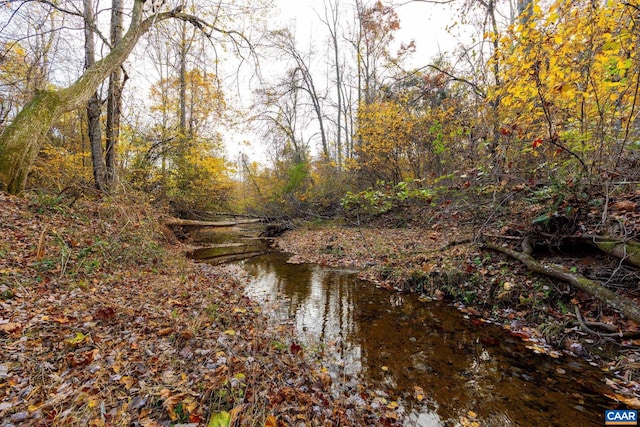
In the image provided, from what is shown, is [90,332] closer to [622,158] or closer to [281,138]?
[622,158]

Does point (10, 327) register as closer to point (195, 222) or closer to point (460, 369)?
point (460, 369)

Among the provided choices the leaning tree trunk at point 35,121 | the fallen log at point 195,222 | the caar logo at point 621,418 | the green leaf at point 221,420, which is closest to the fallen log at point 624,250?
the caar logo at point 621,418

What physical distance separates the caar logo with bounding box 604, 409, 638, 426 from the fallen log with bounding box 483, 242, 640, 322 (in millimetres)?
1423

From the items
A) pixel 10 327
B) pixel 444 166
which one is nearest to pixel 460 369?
pixel 10 327

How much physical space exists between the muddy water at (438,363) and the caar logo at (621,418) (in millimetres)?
60

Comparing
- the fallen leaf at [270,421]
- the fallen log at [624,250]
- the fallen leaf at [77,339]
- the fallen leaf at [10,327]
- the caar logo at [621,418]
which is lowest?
the caar logo at [621,418]

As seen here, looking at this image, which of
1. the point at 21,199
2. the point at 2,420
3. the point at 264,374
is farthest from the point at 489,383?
the point at 21,199

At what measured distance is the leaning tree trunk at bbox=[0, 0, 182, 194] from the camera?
607 cm

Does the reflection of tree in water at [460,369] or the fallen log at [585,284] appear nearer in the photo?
the reflection of tree in water at [460,369]

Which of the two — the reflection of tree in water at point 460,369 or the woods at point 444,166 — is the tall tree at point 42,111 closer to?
the woods at point 444,166

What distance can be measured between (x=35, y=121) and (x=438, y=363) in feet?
31.8

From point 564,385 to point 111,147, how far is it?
489 inches

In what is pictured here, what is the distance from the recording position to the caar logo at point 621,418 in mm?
2740

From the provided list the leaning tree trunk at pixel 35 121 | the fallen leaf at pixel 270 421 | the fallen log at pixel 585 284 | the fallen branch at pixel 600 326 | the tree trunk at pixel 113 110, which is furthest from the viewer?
the tree trunk at pixel 113 110
